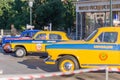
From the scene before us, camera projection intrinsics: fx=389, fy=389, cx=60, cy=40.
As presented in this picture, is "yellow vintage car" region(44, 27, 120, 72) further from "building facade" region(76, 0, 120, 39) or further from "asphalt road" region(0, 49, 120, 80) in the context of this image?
"building facade" region(76, 0, 120, 39)

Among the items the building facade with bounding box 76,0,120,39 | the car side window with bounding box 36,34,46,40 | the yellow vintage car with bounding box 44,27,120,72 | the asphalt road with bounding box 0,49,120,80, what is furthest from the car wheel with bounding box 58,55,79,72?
the building facade with bounding box 76,0,120,39

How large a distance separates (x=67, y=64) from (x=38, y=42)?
741cm

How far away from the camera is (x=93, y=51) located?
1446 centimetres

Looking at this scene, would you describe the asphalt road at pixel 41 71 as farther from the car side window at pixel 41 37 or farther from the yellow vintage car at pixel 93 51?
the car side window at pixel 41 37

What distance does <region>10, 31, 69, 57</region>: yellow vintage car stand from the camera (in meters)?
21.9

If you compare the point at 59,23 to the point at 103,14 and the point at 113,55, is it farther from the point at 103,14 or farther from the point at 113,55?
the point at 113,55

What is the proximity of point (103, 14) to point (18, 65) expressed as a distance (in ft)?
55.2

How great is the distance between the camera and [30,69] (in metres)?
16.9

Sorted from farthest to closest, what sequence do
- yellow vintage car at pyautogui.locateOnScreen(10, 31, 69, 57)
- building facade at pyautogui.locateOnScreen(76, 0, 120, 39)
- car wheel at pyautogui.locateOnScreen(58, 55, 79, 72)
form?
building facade at pyautogui.locateOnScreen(76, 0, 120, 39) → yellow vintage car at pyautogui.locateOnScreen(10, 31, 69, 57) → car wheel at pyautogui.locateOnScreen(58, 55, 79, 72)

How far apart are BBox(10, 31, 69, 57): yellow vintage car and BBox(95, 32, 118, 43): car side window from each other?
7.19 metres

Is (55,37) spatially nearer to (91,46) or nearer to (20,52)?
(20,52)

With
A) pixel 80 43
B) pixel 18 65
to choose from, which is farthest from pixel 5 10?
pixel 80 43

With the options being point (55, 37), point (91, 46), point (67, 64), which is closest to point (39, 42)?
point (55, 37)

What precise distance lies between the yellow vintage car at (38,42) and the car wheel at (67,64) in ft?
22.1
